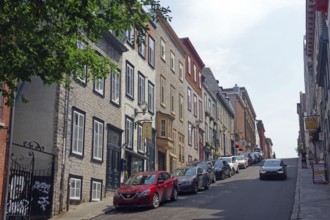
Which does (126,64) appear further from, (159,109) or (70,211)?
(70,211)

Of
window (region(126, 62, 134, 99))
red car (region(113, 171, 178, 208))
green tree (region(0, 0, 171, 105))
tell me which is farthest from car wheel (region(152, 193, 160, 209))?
window (region(126, 62, 134, 99))

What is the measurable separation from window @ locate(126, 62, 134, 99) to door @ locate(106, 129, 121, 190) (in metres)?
3.02

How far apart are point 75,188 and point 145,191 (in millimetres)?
3294

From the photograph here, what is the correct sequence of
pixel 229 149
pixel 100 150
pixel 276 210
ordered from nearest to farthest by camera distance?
pixel 276 210 → pixel 100 150 → pixel 229 149

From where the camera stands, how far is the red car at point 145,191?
18781 millimetres

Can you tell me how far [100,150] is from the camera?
75.3 ft

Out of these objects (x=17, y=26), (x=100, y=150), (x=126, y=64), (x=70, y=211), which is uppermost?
(x=126, y=64)

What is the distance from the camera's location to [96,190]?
22281mm

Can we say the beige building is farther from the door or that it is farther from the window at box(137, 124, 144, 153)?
the door

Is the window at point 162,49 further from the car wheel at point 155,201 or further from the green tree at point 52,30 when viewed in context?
the green tree at point 52,30

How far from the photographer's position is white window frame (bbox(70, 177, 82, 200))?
19.9 m

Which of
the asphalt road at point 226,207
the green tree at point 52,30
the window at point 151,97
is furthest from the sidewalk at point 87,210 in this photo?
the window at point 151,97

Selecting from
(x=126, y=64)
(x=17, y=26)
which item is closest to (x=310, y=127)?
(x=126, y=64)

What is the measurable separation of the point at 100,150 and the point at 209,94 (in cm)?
3101
